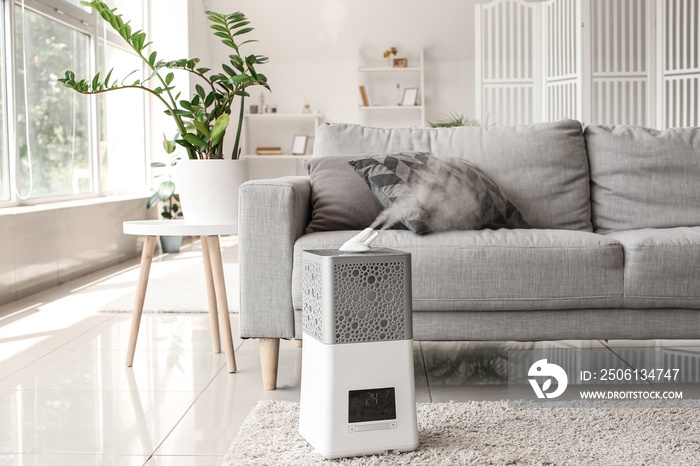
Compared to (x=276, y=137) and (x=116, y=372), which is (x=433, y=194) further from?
(x=276, y=137)

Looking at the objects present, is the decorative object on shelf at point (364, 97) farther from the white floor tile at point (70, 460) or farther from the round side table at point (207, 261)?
the white floor tile at point (70, 460)

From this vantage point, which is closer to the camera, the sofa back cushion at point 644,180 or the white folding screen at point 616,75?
the sofa back cushion at point 644,180

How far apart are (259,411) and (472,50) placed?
654 centimetres

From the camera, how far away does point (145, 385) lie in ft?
7.38

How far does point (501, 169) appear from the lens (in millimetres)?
2721

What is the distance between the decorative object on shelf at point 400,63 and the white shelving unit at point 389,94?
0.10 meters

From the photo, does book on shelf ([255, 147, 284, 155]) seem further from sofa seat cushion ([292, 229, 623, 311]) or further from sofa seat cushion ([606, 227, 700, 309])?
sofa seat cushion ([606, 227, 700, 309])

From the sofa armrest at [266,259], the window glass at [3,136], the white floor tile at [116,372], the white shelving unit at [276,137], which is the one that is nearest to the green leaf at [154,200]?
the window glass at [3,136]

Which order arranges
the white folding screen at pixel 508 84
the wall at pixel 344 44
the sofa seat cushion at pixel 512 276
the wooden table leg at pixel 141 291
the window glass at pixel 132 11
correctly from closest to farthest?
1. the sofa seat cushion at pixel 512 276
2. the wooden table leg at pixel 141 291
3. the window glass at pixel 132 11
4. the white folding screen at pixel 508 84
5. the wall at pixel 344 44

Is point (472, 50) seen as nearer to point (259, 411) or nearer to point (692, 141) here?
point (692, 141)

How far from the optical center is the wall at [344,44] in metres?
7.51

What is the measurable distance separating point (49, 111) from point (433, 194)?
3246mm

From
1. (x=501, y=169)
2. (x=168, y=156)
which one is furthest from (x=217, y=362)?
(x=168, y=156)

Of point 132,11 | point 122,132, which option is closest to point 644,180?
point 122,132
